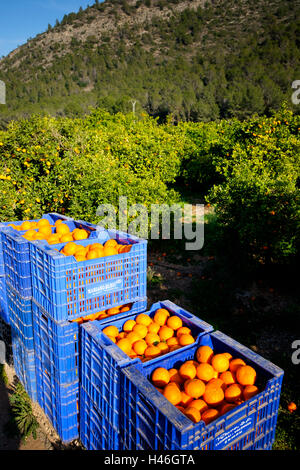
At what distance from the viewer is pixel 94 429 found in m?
2.67

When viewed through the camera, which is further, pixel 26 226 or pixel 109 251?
pixel 26 226

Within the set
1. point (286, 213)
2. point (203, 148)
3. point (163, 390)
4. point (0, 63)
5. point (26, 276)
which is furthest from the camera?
point (0, 63)

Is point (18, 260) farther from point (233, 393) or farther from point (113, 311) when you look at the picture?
point (233, 393)

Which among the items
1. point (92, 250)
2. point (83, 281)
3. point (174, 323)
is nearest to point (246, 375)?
point (174, 323)

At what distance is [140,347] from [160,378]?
354mm

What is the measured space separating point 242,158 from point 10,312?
6.81 metres

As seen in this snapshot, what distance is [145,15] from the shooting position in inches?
5236

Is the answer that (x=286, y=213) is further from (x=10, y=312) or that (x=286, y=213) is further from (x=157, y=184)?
(x=10, y=312)

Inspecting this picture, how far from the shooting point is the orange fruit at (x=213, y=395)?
213 cm

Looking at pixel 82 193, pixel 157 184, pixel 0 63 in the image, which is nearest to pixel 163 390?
pixel 82 193

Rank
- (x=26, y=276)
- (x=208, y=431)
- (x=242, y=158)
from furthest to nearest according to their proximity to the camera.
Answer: (x=242, y=158) → (x=26, y=276) → (x=208, y=431)

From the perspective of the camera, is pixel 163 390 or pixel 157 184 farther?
pixel 157 184

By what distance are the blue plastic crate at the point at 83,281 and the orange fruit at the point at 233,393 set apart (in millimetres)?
1276

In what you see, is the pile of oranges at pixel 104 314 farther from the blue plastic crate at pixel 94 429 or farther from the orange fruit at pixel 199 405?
the orange fruit at pixel 199 405
